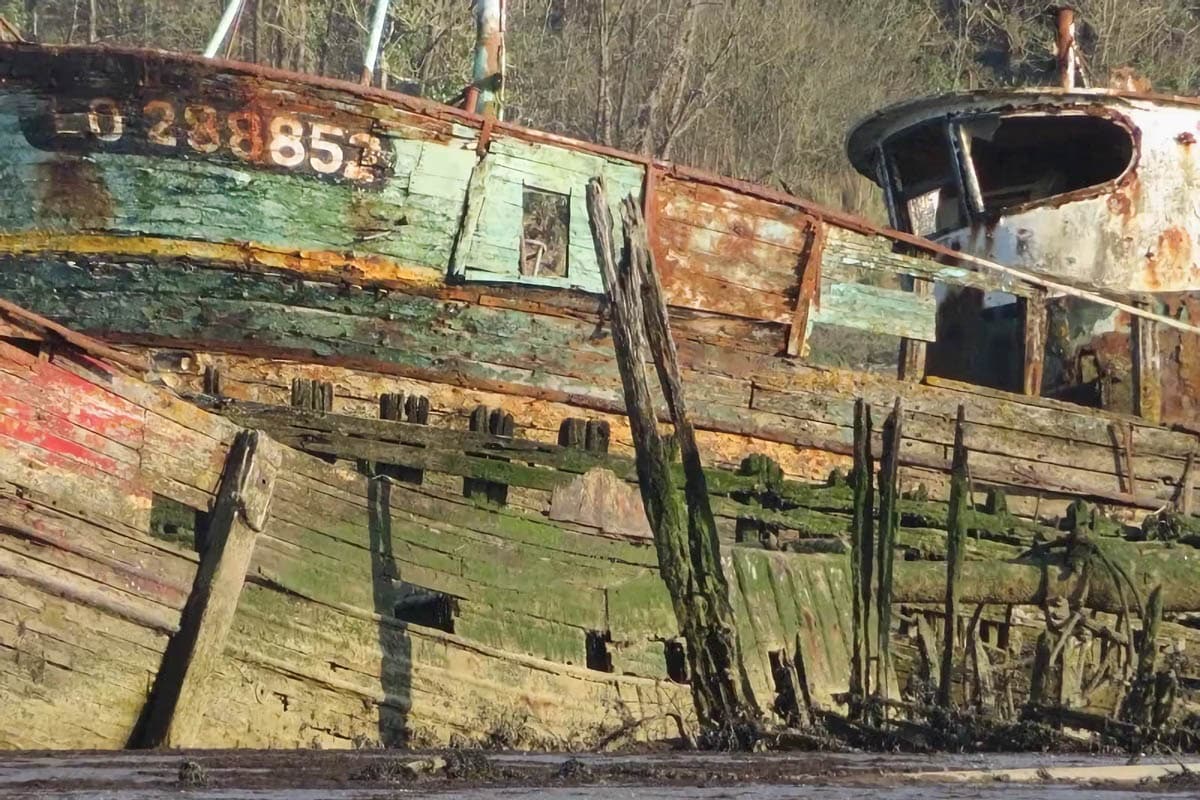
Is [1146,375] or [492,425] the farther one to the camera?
[1146,375]

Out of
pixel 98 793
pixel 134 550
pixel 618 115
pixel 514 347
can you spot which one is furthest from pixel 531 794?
pixel 618 115

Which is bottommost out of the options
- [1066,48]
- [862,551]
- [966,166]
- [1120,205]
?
[862,551]

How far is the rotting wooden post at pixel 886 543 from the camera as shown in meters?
7.67

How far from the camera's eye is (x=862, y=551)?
7.63 m

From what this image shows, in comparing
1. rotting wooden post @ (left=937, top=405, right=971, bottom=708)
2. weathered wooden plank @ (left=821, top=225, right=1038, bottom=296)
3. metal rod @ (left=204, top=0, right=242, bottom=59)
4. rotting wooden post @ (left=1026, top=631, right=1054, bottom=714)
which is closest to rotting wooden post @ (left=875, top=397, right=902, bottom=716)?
rotting wooden post @ (left=937, top=405, right=971, bottom=708)

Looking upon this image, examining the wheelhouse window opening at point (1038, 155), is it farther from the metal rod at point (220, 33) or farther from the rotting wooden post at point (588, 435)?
the metal rod at point (220, 33)

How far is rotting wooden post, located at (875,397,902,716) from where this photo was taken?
7.67 m

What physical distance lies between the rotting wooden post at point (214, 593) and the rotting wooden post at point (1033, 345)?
245 inches

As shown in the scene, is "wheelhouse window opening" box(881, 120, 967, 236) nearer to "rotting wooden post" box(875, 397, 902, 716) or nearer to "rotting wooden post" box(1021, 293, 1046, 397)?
"rotting wooden post" box(1021, 293, 1046, 397)

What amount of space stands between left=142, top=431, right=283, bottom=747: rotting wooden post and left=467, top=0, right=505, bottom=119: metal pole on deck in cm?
534

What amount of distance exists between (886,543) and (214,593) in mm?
3137

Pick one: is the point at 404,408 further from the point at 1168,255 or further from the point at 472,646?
the point at 1168,255

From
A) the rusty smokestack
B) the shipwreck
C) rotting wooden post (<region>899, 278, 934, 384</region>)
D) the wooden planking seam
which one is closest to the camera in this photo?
the shipwreck

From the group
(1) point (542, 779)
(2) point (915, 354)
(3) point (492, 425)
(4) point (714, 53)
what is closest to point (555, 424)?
(3) point (492, 425)
